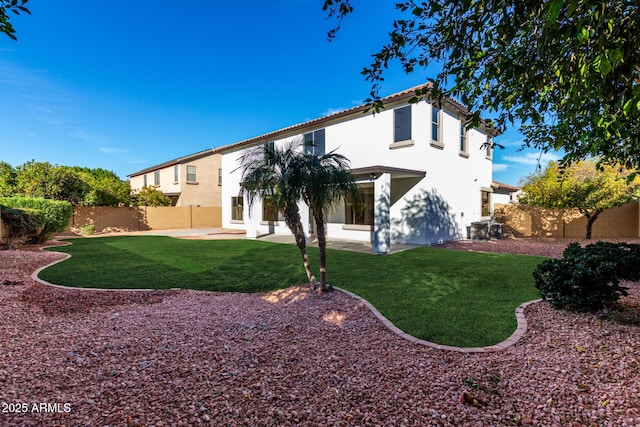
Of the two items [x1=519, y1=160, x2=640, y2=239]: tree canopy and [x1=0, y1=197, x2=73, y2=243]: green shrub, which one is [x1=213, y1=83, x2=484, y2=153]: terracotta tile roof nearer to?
[x1=519, y1=160, x2=640, y2=239]: tree canopy

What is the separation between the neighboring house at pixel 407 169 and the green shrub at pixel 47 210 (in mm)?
9927

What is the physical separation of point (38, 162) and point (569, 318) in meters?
28.1

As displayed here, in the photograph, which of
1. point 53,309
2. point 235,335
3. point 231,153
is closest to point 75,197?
point 231,153

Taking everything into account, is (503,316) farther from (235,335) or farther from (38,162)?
(38,162)

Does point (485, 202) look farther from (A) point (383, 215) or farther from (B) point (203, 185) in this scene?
(B) point (203, 185)

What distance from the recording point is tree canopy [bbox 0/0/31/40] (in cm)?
333

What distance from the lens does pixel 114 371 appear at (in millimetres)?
3225

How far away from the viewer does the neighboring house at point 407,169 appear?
1315 cm

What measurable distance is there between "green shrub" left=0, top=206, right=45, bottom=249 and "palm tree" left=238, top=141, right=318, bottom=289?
13083mm

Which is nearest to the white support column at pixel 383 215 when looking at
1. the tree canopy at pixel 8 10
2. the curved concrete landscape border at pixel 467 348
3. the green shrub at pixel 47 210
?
the curved concrete landscape border at pixel 467 348

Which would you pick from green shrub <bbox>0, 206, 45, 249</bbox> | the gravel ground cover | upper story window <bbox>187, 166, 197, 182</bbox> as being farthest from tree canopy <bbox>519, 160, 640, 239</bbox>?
upper story window <bbox>187, 166, 197, 182</bbox>

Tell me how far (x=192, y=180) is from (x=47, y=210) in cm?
1422

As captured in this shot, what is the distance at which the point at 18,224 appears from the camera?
12.7m

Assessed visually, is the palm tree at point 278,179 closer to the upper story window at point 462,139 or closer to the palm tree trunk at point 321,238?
the palm tree trunk at point 321,238
